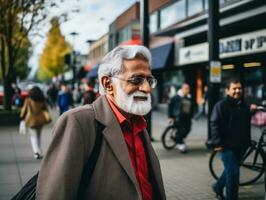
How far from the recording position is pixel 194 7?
69.6 feet

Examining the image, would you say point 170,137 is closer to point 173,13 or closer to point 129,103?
point 129,103

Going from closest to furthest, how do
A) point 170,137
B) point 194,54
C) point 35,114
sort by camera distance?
point 35,114 < point 170,137 < point 194,54

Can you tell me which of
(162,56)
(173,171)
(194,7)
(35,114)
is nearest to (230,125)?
(173,171)

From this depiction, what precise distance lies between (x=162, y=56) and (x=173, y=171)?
1611 cm

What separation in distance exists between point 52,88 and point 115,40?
13.2 meters

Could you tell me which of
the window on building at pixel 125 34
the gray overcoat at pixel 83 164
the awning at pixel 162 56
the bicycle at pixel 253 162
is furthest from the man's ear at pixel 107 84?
the window on building at pixel 125 34

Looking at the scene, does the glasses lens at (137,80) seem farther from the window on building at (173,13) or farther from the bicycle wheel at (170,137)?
the window on building at (173,13)

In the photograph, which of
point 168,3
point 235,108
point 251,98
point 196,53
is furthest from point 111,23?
point 235,108

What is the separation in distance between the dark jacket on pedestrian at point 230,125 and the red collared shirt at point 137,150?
3515 mm

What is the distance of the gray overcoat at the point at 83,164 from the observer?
7.04 feet

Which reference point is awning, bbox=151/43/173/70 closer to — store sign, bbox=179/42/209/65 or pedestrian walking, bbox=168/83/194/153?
store sign, bbox=179/42/209/65

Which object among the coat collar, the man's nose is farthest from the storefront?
the coat collar

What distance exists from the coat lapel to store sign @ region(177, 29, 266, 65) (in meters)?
13.3

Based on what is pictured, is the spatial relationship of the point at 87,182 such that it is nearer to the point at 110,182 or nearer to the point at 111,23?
the point at 110,182
